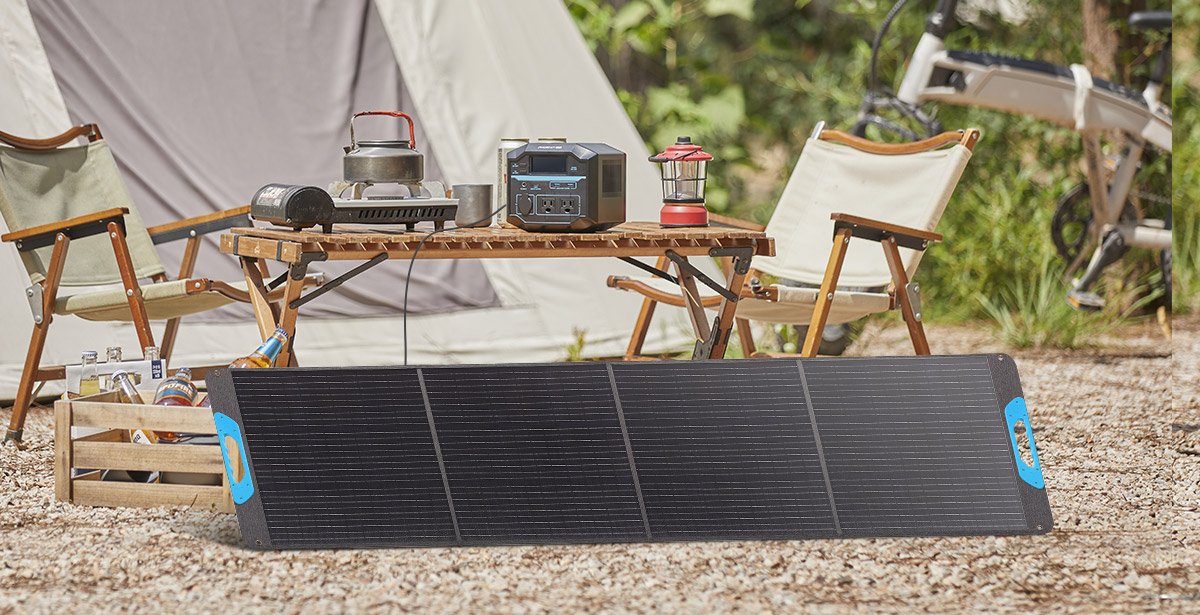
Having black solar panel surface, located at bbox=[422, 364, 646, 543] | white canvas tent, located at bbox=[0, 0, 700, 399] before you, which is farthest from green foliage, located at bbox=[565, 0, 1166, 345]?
black solar panel surface, located at bbox=[422, 364, 646, 543]

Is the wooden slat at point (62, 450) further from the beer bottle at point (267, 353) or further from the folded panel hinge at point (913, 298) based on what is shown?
the folded panel hinge at point (913, 298)

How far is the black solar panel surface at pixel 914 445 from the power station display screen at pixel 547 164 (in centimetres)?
74

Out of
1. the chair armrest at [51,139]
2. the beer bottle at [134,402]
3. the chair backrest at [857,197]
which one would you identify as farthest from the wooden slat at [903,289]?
the chair armrest at [51,139]

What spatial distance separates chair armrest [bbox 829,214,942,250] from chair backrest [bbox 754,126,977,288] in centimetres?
12

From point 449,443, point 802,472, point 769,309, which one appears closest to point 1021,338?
point 769,309

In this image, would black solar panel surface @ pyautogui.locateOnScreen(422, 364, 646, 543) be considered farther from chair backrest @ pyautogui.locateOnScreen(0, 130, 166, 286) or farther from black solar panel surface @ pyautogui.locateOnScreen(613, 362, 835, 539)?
chair backrest @ pyautogui.locateOnScreen(0, 130, 166, 286)

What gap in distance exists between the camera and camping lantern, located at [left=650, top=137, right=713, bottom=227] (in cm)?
302

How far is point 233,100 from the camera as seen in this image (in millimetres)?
4324

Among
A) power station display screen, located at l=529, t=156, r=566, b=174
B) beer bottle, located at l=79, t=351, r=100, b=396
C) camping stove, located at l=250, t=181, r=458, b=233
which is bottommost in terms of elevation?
beer bottle, located at l=79, t=351, r=100, b=396

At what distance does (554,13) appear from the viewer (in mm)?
4703

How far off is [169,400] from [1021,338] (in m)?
3.30

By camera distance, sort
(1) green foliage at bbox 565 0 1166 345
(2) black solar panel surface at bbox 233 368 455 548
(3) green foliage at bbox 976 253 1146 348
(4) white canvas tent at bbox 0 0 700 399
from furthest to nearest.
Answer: (1) green foliage at bbox 565 0 1166 345
(3) green foliage at bbox 976 253 1146 348
(4) white canvas tent at bbox 0 0 700 399
(2) black solar panel surface at bbox 233 368 455 548

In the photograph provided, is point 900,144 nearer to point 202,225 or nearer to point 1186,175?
point 202,225

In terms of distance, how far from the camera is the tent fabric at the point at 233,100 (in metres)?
4.21
